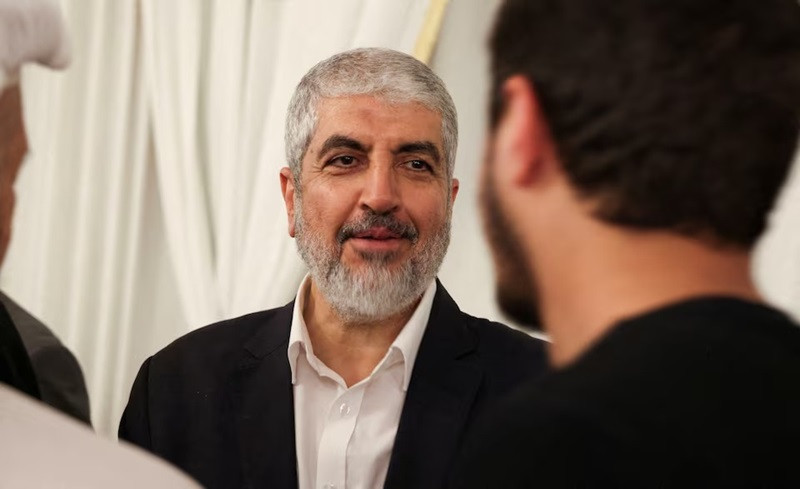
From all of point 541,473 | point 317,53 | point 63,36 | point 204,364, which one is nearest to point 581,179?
point 541,473

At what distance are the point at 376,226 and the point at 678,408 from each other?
0.77 m

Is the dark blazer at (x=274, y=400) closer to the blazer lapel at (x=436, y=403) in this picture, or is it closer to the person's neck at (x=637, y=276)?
the blazer lapel at (x=436, y=403)

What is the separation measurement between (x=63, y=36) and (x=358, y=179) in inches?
17.4

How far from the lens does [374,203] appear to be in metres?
1.38

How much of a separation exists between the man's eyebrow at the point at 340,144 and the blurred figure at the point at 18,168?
14.1 inches

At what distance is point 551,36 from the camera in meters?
0.75

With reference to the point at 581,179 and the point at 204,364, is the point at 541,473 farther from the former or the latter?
the point at 204,364

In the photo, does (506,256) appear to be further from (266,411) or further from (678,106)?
(266,411)

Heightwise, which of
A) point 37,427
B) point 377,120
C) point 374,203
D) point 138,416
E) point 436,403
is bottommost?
point 138,416

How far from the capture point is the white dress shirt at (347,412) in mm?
1377

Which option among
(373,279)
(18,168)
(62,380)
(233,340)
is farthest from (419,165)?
(62,380)

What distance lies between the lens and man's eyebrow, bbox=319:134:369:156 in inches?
54.2

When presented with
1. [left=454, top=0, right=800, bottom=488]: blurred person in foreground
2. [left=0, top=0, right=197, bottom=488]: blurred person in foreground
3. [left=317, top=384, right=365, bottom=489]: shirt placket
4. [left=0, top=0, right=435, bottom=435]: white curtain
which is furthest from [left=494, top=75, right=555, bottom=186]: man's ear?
[left=0, top=0, right=435, bottom=435]: white curtain

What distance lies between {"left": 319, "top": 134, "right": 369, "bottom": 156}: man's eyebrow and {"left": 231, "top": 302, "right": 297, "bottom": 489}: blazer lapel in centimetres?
26
